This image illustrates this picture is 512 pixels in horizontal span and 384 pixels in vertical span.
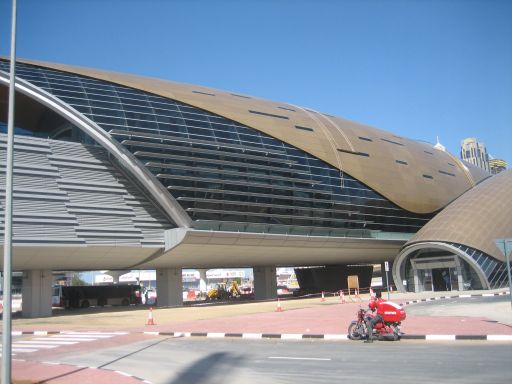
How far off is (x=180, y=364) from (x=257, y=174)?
33.8 metres

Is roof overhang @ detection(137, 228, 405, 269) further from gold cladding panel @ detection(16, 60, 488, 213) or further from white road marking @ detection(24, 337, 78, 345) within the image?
white road marking @ detection(24, 337, 78, 345)

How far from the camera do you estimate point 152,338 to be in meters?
20.5

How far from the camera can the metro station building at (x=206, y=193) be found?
37.3m

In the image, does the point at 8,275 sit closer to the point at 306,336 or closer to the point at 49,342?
the point at 49,342

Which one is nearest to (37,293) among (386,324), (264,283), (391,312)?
(264,283)

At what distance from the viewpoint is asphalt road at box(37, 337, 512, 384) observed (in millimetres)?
10648

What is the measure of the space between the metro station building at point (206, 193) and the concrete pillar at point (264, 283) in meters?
0.15

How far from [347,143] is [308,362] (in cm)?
4558

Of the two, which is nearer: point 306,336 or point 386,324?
point 386,324

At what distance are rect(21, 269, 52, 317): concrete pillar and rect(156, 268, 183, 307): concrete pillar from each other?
33.5 feet

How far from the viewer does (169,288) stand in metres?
45.8

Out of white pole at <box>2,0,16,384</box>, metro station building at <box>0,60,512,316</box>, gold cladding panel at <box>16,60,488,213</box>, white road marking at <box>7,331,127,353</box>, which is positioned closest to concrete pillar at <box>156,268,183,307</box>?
metro station building at <box>0,60,512,316</box>

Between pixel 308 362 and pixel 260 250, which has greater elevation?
pixel 260 250

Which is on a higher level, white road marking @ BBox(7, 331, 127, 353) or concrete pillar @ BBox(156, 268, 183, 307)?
concrete pillar @ BBox(156, 268, 183, 307)
